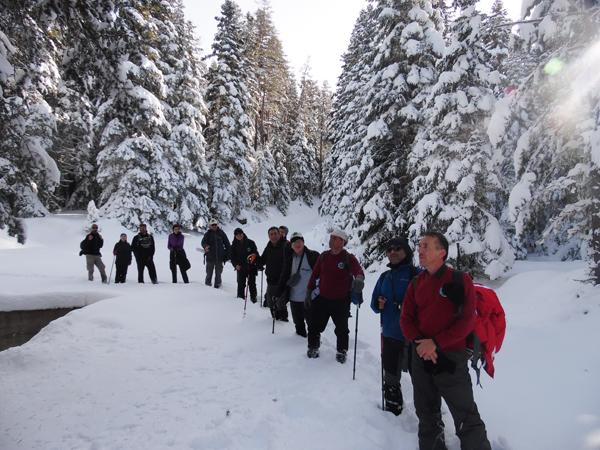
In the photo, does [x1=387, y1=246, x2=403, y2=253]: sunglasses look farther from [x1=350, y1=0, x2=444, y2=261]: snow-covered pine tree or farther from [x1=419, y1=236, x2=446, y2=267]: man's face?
[x1=350, y1=0, x2=444, y2=261]: snow-covered pine tree

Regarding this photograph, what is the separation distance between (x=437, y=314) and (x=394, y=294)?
1.28m

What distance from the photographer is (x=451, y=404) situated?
11.4ft

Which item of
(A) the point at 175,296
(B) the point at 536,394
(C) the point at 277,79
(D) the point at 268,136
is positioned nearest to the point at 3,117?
(A) the point at 175,296

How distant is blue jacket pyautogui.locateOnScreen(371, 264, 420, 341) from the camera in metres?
4.70

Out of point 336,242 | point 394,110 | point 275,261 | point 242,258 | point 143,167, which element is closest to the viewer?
point 336,242

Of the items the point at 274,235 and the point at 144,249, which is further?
the point at 144,249

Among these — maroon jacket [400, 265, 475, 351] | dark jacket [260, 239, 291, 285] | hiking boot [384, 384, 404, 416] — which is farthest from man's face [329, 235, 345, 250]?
dark jacket [260, 239, 291, 285]

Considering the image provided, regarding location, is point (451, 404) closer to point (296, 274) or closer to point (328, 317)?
point (328, 317)

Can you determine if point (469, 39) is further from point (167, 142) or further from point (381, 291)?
point (167, 142)

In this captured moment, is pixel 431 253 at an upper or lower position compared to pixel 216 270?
upper

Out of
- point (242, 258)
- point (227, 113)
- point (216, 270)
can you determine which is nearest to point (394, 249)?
point (242, 258)

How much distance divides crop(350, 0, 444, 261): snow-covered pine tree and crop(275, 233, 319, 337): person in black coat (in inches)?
322

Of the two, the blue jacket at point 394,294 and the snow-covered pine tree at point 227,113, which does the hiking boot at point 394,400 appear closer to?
the blue jacket at point 394,294

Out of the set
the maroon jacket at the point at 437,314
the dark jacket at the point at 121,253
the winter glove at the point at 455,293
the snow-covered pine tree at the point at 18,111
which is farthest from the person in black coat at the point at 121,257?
the winter glove at the point at 455,293
